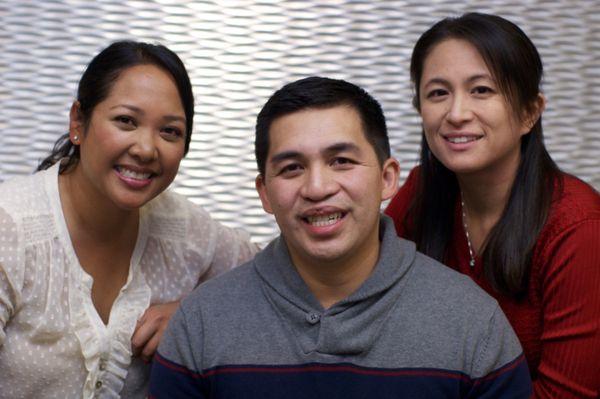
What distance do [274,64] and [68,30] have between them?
17.5 inches

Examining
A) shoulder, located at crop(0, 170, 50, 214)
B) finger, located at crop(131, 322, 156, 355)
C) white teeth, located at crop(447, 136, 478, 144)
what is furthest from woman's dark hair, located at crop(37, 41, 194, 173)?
white teeth, located at crop(447, 136, 478, 144)

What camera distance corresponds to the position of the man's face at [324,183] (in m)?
1.23

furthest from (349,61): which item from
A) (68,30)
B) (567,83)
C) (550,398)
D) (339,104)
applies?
(550,398)

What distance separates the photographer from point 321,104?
50.5 inches

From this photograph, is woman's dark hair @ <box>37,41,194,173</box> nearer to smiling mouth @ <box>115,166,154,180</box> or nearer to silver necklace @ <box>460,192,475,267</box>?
smiling mouth @ <box>115,166,154,180</box>

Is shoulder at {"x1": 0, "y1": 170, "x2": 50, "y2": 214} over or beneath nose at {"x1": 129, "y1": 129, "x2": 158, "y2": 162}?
beneath

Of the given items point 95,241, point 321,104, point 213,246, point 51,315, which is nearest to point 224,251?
point 213,246

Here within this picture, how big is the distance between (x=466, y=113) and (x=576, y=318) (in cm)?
36

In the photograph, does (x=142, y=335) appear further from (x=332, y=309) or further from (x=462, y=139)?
(x=462, y=139)

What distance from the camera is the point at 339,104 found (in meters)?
1.29

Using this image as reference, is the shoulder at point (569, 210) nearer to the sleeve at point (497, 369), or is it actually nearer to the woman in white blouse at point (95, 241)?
the sleeve at point (497, 369)

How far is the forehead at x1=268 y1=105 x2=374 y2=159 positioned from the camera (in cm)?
125

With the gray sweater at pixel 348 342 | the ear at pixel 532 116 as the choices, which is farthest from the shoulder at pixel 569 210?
the gray sweater at pixel 348 342

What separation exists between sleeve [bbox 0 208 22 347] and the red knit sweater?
801 mm
